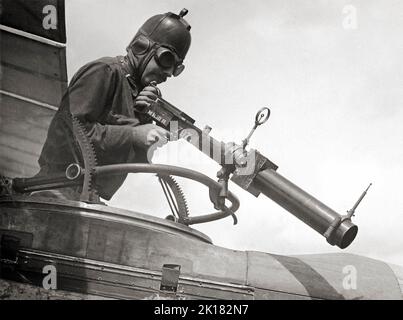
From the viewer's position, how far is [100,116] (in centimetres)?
505

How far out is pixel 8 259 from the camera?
4.00 meters

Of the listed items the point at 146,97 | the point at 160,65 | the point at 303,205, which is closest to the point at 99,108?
the point at 146,97

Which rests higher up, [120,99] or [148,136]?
[120,99]

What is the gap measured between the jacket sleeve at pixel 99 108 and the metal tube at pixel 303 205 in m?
1.38

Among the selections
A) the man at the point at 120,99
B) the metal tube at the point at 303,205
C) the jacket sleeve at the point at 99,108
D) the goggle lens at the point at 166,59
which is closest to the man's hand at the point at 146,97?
the man at the point at 120,99

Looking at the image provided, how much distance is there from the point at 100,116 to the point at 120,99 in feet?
1.06

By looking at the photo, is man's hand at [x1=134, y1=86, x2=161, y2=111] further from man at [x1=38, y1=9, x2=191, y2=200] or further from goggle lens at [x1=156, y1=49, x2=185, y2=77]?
goggle lens at [x1=156, y1=49, x2=185, y2=77]

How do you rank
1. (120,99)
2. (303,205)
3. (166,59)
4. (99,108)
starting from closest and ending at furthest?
(303,205)
(99,108)
(120,99)
(166,59)

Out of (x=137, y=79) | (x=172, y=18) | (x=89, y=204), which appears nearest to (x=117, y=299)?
(x=89, y=204)

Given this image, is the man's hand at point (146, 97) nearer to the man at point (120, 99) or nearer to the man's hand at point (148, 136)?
the man at point (120, 99)

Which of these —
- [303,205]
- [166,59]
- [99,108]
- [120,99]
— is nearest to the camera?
[303,205]

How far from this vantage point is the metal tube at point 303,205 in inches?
173

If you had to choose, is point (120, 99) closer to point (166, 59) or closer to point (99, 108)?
point (99, 108)

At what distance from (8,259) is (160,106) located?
2.18m
